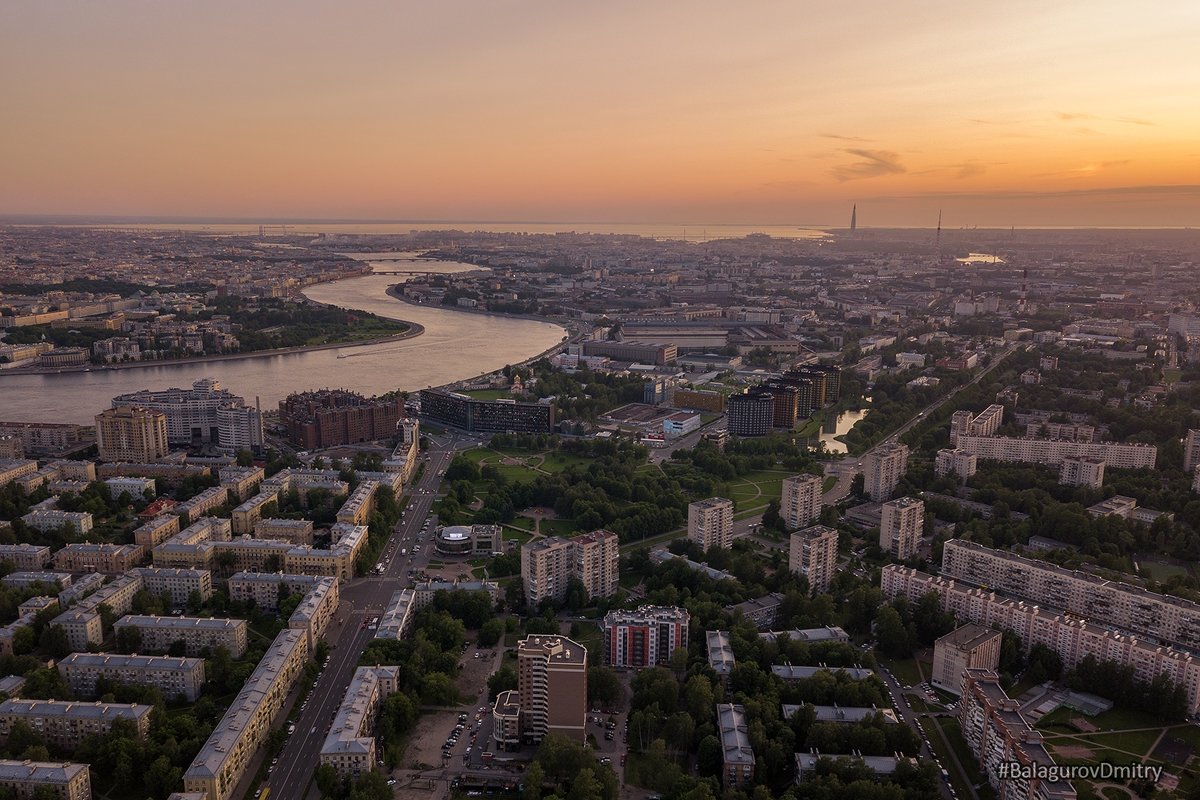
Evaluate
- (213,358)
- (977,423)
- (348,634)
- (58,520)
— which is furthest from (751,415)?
(213,358)

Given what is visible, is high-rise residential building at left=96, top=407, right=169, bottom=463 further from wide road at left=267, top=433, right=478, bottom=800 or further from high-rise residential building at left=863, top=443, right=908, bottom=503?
high-rise residential building at left=863, top=443, right=908, bottom=503

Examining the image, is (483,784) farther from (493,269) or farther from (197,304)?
(493,269)

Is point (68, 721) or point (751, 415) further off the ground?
point (751, 415)

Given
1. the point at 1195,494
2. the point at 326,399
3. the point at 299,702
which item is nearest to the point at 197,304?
the point at 326,399

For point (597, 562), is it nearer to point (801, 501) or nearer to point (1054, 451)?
point (801, 501)

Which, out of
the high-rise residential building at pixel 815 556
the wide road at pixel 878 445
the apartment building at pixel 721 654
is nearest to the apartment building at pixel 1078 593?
the high-rise residential building at pixel 815 556

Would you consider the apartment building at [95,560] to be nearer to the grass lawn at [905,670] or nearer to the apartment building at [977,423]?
the grass lawn at [905,670]
